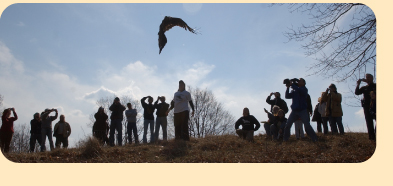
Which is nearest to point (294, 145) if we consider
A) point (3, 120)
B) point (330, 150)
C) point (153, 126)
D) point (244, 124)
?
point (330, 150)

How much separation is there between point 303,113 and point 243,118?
183cm

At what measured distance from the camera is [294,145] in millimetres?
6223

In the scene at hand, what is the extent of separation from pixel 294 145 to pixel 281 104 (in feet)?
7.33

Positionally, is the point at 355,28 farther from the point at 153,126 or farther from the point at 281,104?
the point at 153,126

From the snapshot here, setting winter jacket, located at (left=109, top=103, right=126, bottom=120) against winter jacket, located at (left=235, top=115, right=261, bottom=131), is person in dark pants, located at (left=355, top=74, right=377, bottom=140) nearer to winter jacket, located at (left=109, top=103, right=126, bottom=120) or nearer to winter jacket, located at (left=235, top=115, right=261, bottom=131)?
winter jacket, located at (left=235, top=115, right=261, bottom=131)

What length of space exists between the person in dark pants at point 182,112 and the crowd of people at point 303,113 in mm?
1607

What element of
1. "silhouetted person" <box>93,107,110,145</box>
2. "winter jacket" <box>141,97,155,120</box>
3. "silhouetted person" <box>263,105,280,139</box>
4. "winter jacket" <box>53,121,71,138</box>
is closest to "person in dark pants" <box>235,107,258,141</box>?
"silhouetted person" <box>263,105,280,139</box>

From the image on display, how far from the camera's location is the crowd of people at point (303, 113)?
6011mm

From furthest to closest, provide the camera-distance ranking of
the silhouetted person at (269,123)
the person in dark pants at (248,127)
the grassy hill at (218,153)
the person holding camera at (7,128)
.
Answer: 1. the silhouetted person at (269,123)
2. the person in dark pants at (248,127)
3. the person holding camera at (7,128)
4. the grassy hill at (218,153)

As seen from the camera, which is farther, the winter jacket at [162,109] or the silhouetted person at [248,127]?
the winter jacket at [162,109]

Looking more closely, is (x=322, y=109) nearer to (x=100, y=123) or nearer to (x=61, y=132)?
(x=100, y=123)

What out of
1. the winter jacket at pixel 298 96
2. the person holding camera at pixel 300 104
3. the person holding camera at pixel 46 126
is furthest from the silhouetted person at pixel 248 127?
the person holding camera at pixel 46 126

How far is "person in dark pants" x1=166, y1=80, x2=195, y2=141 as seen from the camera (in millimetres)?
7199

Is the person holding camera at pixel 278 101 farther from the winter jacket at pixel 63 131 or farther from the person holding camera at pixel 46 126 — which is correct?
the person holding camera at pixel 46 126
